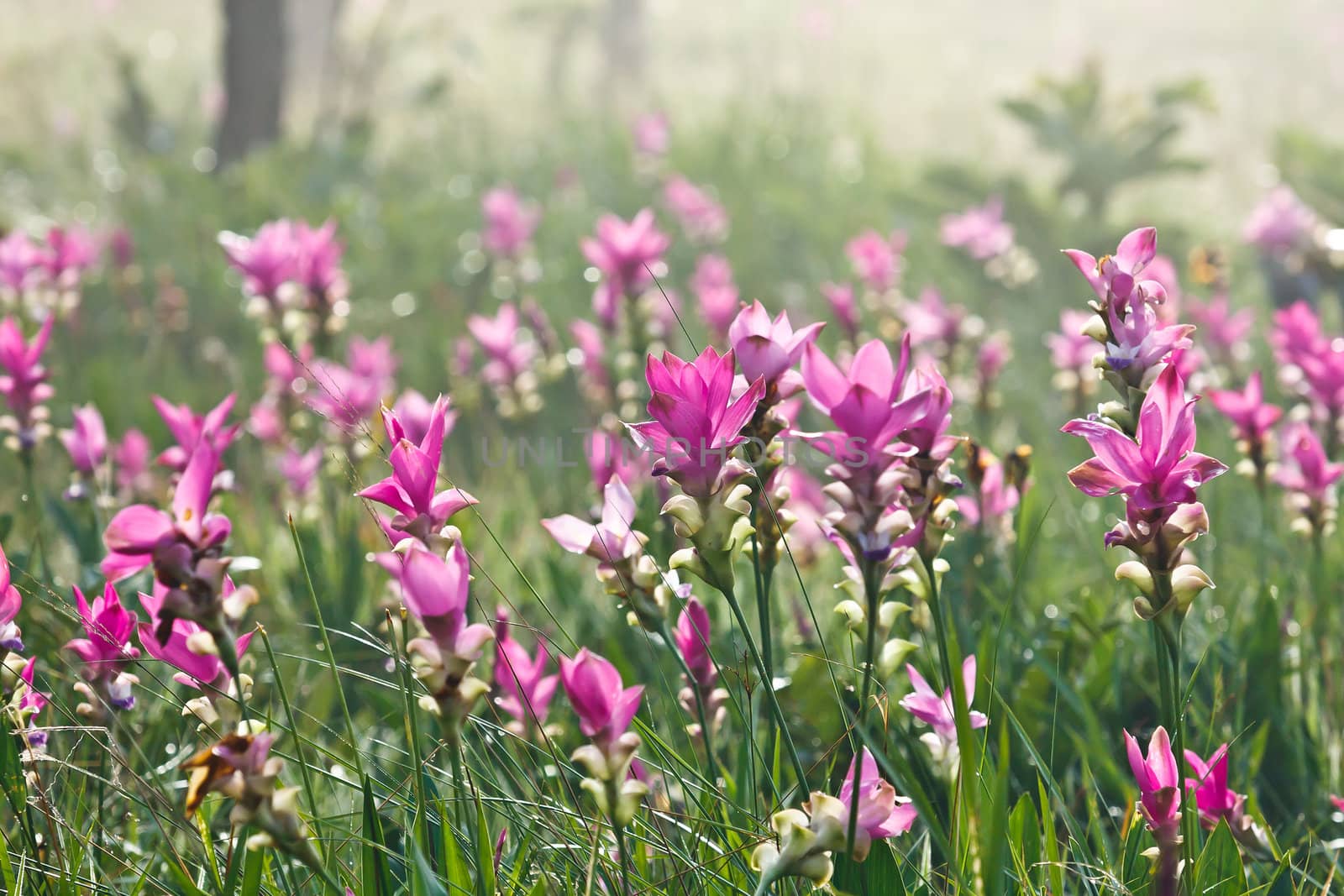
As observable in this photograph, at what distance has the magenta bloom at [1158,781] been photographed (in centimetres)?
116

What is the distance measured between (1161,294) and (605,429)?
1.50 m

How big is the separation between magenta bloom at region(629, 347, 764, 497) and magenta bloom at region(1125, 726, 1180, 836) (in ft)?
1.66

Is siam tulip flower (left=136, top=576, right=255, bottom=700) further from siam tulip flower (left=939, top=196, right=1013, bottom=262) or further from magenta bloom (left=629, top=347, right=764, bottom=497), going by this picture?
siam tulip flower (left=939, top=196, right=1013, bottom=262)

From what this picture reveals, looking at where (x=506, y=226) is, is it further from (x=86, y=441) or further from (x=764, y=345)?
(x=764, y=345)

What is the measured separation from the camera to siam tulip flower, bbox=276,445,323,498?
2.73 meters

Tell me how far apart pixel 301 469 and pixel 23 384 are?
0.81m

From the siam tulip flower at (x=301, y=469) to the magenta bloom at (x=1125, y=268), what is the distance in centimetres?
200

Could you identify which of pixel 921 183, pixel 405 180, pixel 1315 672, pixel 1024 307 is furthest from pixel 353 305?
pixel 1315 672

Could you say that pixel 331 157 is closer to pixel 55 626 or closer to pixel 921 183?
pixel 921 183

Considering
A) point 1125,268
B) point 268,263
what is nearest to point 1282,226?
point 1125,268

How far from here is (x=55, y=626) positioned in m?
1.92

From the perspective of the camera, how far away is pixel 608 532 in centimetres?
123

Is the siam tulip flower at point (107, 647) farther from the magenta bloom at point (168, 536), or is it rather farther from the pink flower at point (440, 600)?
the pink flower at point (440, 600)

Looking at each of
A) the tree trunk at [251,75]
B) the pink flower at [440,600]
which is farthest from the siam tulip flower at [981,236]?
the tree trunk at [251,75]
